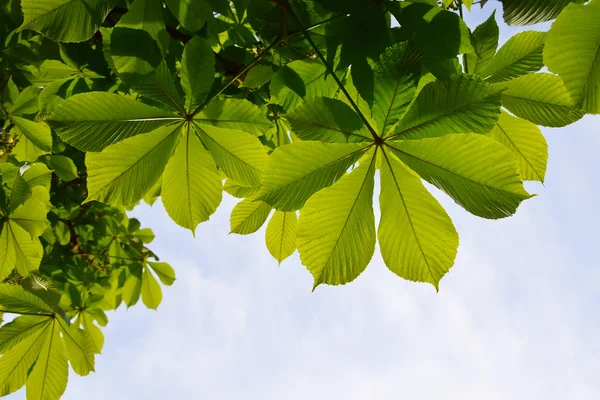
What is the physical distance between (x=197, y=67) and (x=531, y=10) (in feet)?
2.44

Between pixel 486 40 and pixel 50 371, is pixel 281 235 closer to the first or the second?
pixel 486 40

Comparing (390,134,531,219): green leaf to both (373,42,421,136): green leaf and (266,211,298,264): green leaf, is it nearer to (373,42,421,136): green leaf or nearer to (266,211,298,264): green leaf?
(373,42,421,136): green leaf

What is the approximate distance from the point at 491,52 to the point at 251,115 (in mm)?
646

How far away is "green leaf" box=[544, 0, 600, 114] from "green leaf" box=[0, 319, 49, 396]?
83.6 inches

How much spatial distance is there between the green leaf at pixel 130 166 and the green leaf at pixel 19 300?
106 cm

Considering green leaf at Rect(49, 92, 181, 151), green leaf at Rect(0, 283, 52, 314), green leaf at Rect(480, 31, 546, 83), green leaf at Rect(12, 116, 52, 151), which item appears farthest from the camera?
green leaf at Rect(12, 116, 52, 151)

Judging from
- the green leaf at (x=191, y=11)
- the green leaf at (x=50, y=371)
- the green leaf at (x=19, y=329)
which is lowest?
the green leaf at (x=50, y=371)

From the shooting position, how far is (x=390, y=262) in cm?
94

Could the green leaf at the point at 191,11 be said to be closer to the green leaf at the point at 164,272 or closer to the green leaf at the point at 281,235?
the green leaf at the point at 281,235

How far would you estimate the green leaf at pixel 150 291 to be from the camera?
10.2 ft

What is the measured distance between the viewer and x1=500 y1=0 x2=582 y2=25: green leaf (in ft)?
2.76

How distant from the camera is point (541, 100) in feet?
3.45

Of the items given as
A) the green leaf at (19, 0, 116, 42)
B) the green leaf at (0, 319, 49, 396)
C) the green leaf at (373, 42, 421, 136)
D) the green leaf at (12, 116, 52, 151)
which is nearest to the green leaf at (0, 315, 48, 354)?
the green leaf at (0, 319, 49, 396)

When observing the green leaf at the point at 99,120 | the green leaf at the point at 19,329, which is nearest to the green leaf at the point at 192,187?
the green leaf at the point at 99,120
